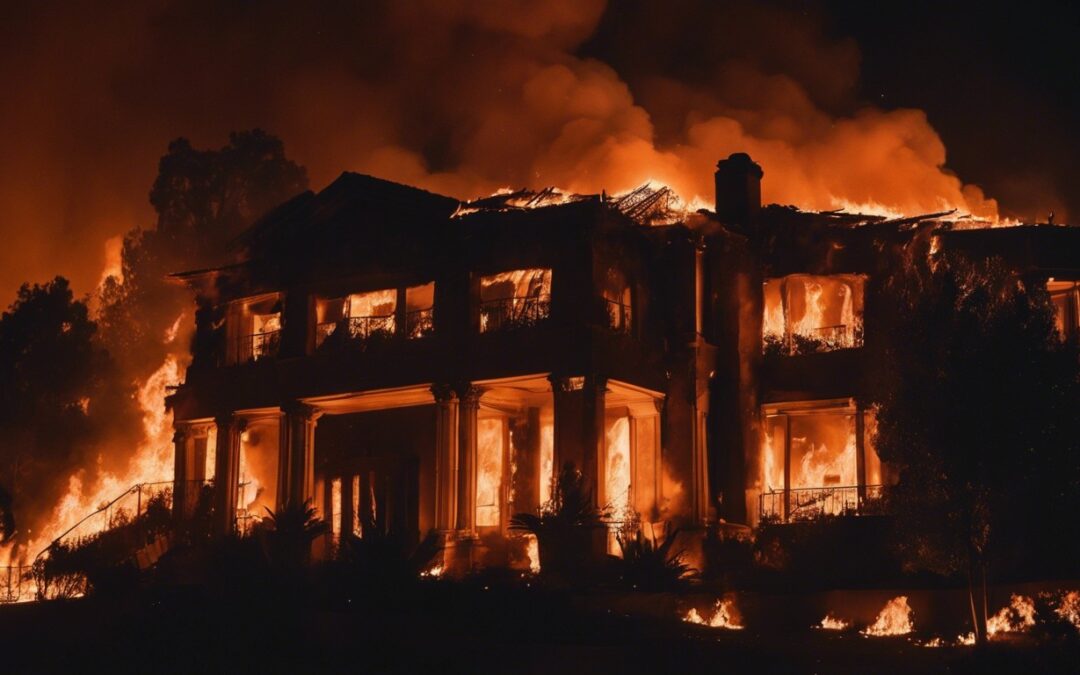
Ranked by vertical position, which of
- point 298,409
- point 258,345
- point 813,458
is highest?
point 258,345

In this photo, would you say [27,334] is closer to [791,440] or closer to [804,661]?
[791,440]

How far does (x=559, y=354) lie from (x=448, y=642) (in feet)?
33.7

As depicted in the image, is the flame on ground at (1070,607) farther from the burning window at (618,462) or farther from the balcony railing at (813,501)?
the burning window at (618,462)

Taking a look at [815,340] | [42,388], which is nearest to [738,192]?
[815,340]

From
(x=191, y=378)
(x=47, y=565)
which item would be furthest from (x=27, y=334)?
(x=47, y=565)

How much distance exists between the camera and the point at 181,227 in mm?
56781

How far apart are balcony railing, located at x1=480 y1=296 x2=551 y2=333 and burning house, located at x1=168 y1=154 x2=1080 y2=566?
0.07m

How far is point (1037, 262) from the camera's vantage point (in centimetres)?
3141

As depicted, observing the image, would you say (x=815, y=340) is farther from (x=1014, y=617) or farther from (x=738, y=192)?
(x=1014, y=617)

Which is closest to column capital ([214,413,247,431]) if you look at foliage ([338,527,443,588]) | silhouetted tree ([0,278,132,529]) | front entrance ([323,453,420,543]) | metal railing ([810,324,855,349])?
front entrance ([323,453,420,543])

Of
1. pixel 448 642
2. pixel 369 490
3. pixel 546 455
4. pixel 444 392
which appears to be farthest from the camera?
pixel 369 490

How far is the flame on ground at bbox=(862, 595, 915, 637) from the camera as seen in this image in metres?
24.2

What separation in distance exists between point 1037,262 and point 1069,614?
1057 cm

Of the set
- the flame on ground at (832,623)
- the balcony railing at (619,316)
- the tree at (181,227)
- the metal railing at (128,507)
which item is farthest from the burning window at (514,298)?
the tree at (181,227)
